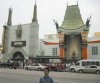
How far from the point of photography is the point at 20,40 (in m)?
60.1

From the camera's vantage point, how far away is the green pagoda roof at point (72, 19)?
193 feet

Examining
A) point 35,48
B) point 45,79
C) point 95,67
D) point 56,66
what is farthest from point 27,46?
point 45,79

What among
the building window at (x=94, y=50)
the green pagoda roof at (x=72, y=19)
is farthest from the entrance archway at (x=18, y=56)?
the building window at (x=94, y=50)

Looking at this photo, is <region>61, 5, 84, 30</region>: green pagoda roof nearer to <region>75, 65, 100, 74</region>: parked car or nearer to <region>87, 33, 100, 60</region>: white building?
<region>87, 33, 100, 60</region>: white building

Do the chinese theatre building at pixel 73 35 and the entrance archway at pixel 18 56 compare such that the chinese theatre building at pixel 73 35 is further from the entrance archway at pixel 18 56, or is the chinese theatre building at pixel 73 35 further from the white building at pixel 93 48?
the entrance archway at pixel 18 56

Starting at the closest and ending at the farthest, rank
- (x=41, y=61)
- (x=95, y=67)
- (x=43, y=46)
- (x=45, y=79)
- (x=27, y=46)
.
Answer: (x=45, y=79)
(x=95, y=67)
(x=41, y=61)
(x=27, y=46)
(x=43, y=46)

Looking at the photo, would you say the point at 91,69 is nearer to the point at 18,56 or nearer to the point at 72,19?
the point at 72,19

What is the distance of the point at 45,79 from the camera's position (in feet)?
25.1

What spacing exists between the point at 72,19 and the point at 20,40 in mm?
13921

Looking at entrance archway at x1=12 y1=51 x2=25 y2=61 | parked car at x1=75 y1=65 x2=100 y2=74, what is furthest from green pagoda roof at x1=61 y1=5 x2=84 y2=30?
parked car at x1=75 y1=65 x2=100 y2=74

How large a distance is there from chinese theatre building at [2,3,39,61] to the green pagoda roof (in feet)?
25.0

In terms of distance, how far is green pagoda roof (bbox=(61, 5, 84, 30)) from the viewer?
58784 mm

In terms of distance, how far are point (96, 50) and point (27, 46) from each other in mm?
16372

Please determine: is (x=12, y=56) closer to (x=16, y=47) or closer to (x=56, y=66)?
(x=16, y=47)
